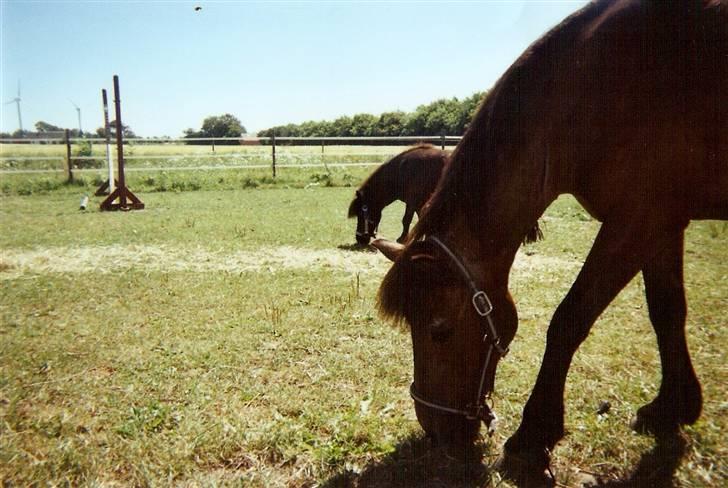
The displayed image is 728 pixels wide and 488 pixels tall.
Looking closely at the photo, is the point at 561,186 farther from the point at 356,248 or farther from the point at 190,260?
the point at 190,260

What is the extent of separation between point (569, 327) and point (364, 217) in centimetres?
612

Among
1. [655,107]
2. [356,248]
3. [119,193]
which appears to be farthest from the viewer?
[119,193]

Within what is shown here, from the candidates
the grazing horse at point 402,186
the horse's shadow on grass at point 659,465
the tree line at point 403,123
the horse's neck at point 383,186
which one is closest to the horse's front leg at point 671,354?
the horse's shadow on grass at point 659,465

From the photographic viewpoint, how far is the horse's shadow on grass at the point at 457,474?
195cm

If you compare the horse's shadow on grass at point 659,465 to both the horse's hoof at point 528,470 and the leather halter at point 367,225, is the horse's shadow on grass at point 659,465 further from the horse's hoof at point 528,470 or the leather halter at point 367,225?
the leather halter at point 367,225

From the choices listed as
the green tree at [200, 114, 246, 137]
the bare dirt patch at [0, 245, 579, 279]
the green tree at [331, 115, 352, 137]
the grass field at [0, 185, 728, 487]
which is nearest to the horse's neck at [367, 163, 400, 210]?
the bare dirt patch at [0, 245, 579, 279]

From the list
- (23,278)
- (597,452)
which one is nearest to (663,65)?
(597,452)

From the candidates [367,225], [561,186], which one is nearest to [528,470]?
[561,186]

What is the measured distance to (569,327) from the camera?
191 centimetres

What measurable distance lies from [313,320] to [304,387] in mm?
1226

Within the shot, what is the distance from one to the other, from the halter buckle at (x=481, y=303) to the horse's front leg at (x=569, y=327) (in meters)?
0.35

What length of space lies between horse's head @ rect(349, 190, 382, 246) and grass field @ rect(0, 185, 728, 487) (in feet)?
2.66

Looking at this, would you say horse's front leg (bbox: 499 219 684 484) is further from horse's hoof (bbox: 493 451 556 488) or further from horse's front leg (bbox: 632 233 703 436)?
horse's front leg (bbox: 632 233 703 436)

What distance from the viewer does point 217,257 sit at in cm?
658
